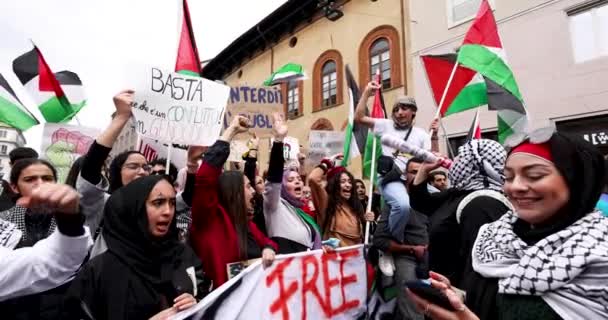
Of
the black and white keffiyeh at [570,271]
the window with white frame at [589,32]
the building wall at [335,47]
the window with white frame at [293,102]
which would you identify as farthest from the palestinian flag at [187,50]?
the window with white frame at [293,102]

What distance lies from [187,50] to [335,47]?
1347 cm

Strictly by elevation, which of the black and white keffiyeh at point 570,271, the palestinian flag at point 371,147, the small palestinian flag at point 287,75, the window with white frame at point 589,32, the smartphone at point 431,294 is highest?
the window with white frame at point 589,32

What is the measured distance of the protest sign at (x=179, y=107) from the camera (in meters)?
3.17

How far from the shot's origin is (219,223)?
2.75m

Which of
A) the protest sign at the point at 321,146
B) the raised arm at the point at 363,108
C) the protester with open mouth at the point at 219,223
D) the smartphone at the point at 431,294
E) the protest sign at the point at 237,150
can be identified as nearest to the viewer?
the smartphone at the point at 431,294

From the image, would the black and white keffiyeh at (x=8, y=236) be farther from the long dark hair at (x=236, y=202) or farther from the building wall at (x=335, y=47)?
the building wall at (x=335, y=47)

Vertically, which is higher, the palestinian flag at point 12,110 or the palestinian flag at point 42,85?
the palestinian flag at point 42,85

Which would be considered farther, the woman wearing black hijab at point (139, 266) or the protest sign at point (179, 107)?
the protest sign at point (179, 107)

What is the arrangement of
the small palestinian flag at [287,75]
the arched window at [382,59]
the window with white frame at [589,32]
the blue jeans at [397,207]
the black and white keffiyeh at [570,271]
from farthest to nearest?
the arched window at [382,59] < the window with white frame at [589,32] < the small palestinian flag at [287,75] < the blue jeans at [397,207] < the black and white keffiyeh at [570,271]

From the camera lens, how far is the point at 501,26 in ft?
36.1

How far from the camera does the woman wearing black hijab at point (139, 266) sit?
6.59 feet

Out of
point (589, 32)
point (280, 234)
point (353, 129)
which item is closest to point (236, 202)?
point (280, 234)

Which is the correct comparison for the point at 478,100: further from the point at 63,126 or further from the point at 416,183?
the point at 63,126

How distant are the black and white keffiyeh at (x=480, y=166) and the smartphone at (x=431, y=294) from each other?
1084 mm
